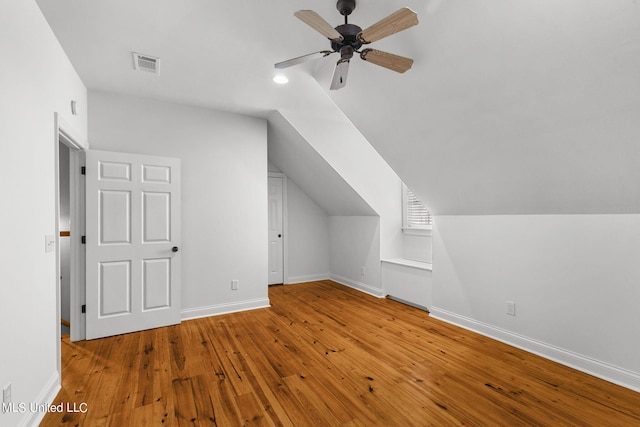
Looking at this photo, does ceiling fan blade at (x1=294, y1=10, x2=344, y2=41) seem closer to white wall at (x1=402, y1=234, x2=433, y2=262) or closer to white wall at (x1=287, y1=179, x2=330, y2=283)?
white wall at (x1=402, y1=234, x2=433, y2=262)

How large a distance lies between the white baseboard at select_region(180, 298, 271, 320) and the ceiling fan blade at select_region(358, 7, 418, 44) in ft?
11.4

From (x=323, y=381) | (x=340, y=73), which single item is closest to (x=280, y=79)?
(x=340, y=73)

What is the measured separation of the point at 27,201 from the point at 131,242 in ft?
5.63

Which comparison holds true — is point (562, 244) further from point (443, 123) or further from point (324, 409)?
point (324, 409)

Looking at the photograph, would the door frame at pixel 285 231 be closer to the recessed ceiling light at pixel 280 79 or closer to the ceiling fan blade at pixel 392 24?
the recessed ceiling light at pixel 280 79

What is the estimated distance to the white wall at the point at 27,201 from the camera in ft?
5.40

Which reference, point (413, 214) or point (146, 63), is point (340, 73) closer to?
point (146, 63)

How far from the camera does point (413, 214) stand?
505 centimetres

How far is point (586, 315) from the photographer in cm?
262

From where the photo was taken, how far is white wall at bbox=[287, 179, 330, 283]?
19.7ft

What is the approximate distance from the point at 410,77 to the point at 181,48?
188 centimetres

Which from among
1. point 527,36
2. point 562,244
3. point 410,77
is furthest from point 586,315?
point 410,77

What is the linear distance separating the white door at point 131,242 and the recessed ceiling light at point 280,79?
5.11ft

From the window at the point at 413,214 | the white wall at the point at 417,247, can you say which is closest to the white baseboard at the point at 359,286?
the white wall at the point at 417,247
